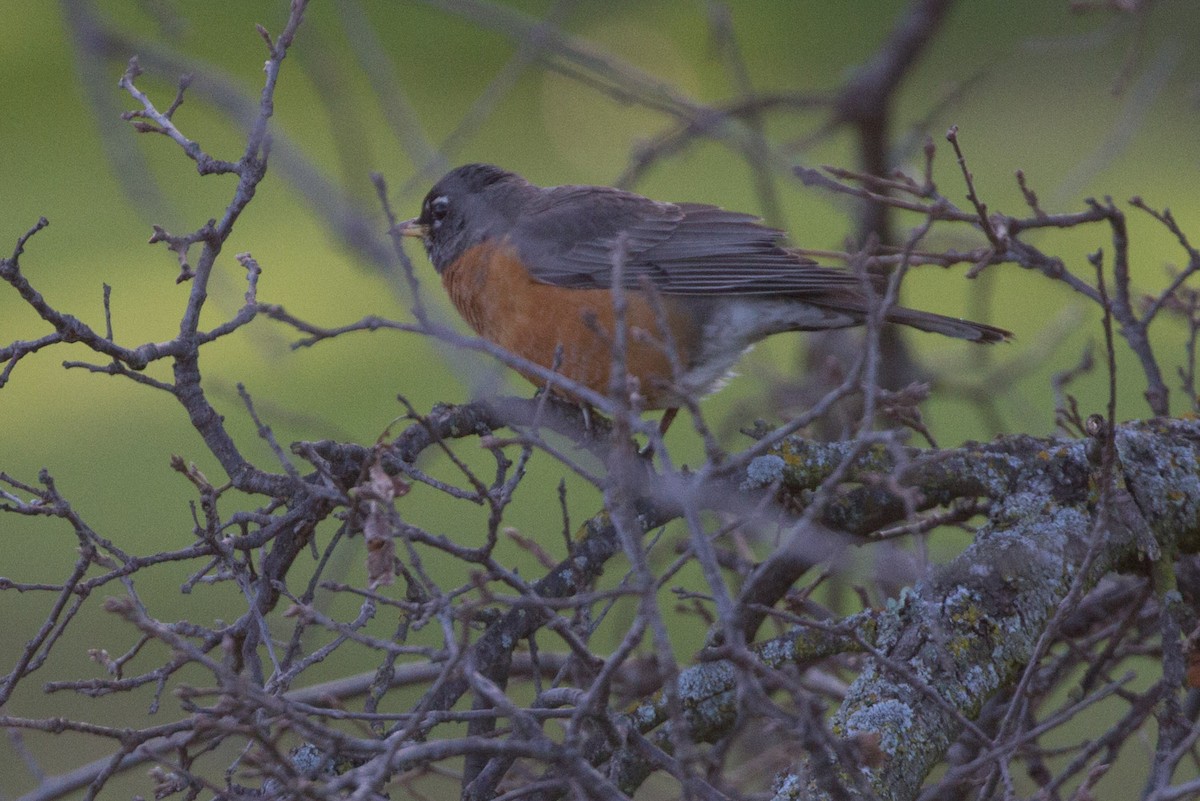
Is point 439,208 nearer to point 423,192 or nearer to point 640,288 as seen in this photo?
point 640,288

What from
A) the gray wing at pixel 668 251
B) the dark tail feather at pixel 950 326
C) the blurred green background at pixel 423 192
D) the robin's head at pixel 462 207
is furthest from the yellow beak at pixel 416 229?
the dark tail feather at pixel 950 326

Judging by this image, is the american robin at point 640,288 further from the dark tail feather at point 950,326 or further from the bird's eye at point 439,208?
the bird's eye at point 439,208

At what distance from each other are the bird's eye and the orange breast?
0.48 metres

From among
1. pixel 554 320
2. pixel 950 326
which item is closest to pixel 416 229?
pixel 554 320

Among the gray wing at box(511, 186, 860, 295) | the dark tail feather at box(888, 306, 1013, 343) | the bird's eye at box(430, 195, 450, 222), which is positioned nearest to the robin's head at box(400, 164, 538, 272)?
the bird's eye at box(430, 195, 450, 222)

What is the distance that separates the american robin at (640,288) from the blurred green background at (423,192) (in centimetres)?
31

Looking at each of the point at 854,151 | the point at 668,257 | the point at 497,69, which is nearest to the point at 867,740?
the point at 668,257

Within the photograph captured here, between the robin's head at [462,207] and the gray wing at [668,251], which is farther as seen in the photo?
the robin's head at [462,207]

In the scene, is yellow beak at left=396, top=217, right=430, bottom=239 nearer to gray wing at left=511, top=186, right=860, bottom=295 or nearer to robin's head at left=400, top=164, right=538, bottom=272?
robin's head at left=400, top=164, right=538, bottom=272

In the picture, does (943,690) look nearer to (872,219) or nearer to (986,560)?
(986,560)

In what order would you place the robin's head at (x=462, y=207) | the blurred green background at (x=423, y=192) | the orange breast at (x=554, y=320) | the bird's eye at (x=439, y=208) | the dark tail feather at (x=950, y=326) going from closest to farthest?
the dark tail feather at (x=950, y=326) → the orange breast at (x=554, y=320) → the robin's head at (x=462, y=207) → the bird's eye at (x=439, y=208) → the blurred green background at (x=423, y=192)

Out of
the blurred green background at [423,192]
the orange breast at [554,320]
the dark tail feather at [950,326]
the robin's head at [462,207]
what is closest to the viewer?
the dark tail feather at [950,326]

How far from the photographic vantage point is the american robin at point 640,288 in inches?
157

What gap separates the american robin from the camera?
3979 millimetres
